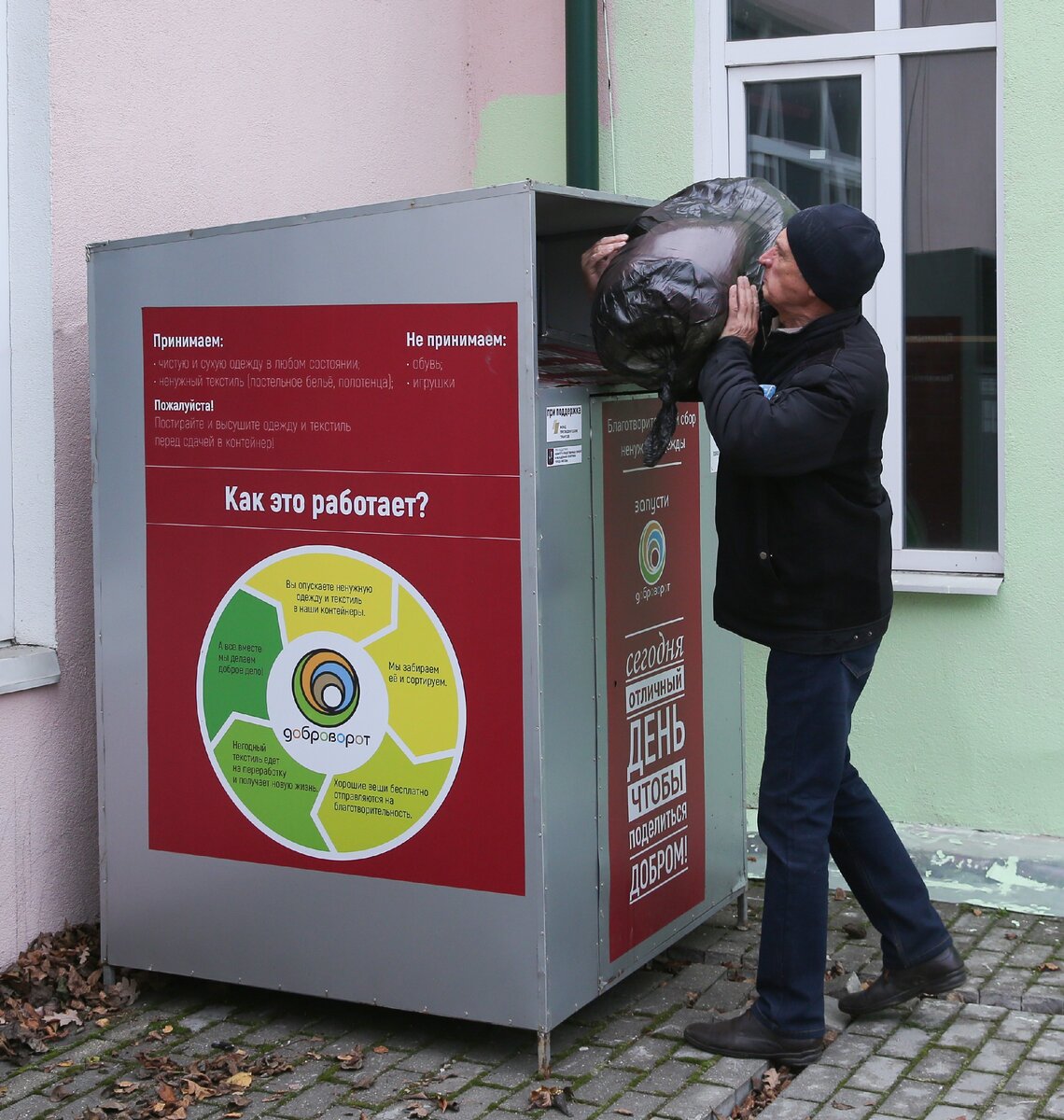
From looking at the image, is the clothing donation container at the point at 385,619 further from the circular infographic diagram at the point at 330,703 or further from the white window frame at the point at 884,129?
the white window frame at the point at 884,129

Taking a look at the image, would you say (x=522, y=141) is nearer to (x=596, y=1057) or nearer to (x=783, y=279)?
(x=783, y=279)

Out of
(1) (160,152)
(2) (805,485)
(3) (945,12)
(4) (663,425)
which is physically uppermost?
(3) (945,12)

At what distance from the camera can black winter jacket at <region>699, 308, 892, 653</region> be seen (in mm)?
3566

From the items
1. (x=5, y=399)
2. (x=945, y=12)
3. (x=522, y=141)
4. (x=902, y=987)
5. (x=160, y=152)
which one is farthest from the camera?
(x=522, y=141)

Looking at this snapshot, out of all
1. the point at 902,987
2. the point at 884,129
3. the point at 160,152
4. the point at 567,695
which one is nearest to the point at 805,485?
the point at 567,695

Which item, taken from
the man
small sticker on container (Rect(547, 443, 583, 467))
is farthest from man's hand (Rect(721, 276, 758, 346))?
small sticker on container (Rect(547, 443, 583, 467))

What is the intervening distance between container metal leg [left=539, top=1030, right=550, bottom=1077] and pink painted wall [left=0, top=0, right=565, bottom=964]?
149 centimetres

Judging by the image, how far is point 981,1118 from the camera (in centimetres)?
355

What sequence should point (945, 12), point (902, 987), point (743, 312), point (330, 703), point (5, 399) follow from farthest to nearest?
point (945, 12), point (5, 399), point (902, 987), point (330, 703), point (743, 312)

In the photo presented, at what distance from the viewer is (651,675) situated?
4.23 meters

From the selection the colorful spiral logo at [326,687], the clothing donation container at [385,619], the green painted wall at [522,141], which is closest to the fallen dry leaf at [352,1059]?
the clothing donation container at [385,619]

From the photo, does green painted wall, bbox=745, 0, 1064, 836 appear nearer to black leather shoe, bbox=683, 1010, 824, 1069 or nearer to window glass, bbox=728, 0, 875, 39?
window glass, bbox=728, 0, 875, 39

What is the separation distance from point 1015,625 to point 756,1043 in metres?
1.83

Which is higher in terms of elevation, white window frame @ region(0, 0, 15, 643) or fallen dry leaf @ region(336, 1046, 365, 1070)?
white window frame @ region(0, 0, 15, 643)
